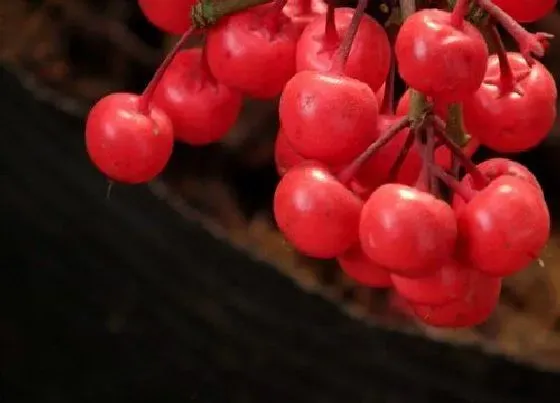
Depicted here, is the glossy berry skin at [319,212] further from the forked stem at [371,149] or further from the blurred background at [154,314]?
the blurred background at [154,314]

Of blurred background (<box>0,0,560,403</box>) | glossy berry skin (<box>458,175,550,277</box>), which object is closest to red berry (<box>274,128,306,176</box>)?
glossy berry skin (<box>458,175,550,277</box>)

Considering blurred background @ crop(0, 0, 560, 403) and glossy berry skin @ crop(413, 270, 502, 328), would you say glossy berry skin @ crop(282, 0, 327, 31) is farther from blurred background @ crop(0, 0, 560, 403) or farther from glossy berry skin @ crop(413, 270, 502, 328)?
blurred background @ crop(0, 0, 560, 403)

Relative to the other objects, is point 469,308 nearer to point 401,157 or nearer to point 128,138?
point 401,157

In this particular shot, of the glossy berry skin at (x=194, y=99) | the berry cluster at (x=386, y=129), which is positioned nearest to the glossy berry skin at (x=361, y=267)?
the berry cluster at (x=386, y=129)

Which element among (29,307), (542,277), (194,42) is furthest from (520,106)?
(542,277)

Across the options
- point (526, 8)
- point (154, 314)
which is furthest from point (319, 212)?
point (154, 314)
